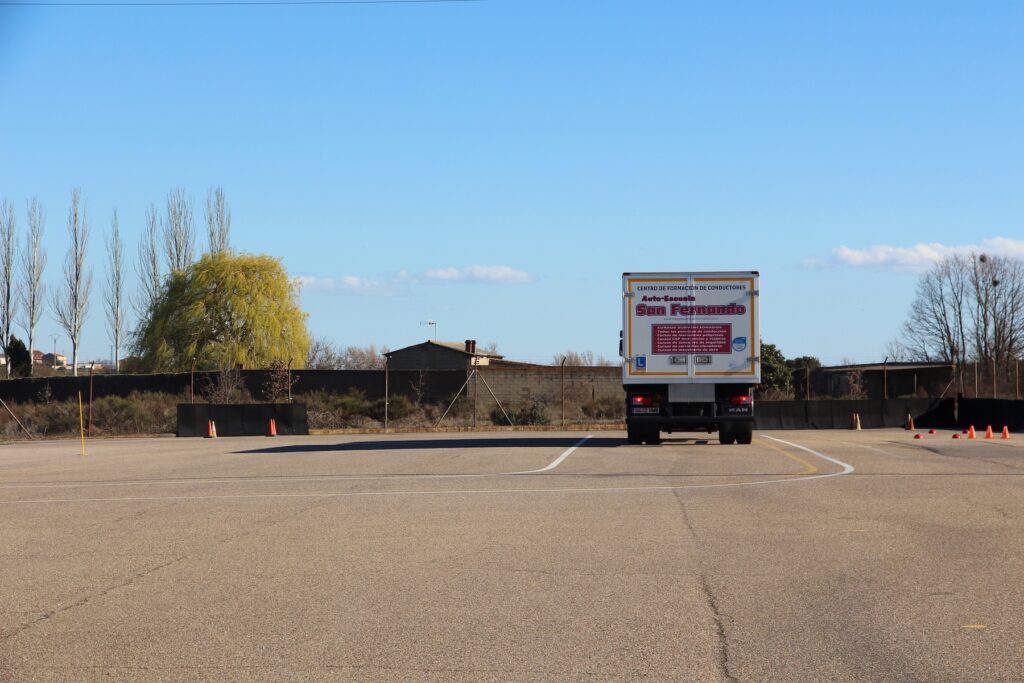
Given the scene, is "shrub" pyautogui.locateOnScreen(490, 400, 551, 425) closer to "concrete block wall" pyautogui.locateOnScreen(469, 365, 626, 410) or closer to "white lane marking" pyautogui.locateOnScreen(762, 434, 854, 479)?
"concrete block wall" pyautogui.locateOnScreen(469, 365, 626, 410)

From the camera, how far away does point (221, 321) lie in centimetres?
6650

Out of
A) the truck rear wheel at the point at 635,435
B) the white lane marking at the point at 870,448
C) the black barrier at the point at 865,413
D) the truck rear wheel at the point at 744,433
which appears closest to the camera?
the white lane marking at the point at 870,448

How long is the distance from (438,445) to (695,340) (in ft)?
22.5

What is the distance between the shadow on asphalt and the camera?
83.5 feet

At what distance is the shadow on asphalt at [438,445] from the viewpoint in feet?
83.5

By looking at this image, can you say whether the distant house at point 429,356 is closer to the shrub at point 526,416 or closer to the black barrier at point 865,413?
the shrub at point 526,416

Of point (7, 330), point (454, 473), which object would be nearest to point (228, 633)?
point (454, 473)

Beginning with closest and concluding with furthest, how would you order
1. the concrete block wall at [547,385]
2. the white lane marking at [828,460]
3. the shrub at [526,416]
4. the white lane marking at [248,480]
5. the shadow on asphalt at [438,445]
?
the white lane marking at [828,460], the white lane marking at [248,480], the shadow on asphalt at [438,445], the shrub at [526,416], the concrete block wall at [547,385]

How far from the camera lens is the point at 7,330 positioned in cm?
8206

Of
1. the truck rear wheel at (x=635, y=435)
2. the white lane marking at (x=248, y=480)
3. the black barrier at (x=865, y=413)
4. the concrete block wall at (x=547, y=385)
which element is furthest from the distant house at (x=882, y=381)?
the white lane marking at (x=248, y=480)

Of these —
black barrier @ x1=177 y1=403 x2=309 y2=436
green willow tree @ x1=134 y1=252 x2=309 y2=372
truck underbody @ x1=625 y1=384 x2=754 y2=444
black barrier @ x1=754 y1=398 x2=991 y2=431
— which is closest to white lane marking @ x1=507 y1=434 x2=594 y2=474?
truck underbody @ x1=625 y1=384 x2=754 y2=444

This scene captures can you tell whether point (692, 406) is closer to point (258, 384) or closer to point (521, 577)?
point (521, 577)

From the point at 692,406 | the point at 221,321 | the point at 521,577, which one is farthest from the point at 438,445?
the point at 221,321

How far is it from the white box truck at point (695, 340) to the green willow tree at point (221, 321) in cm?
4448
